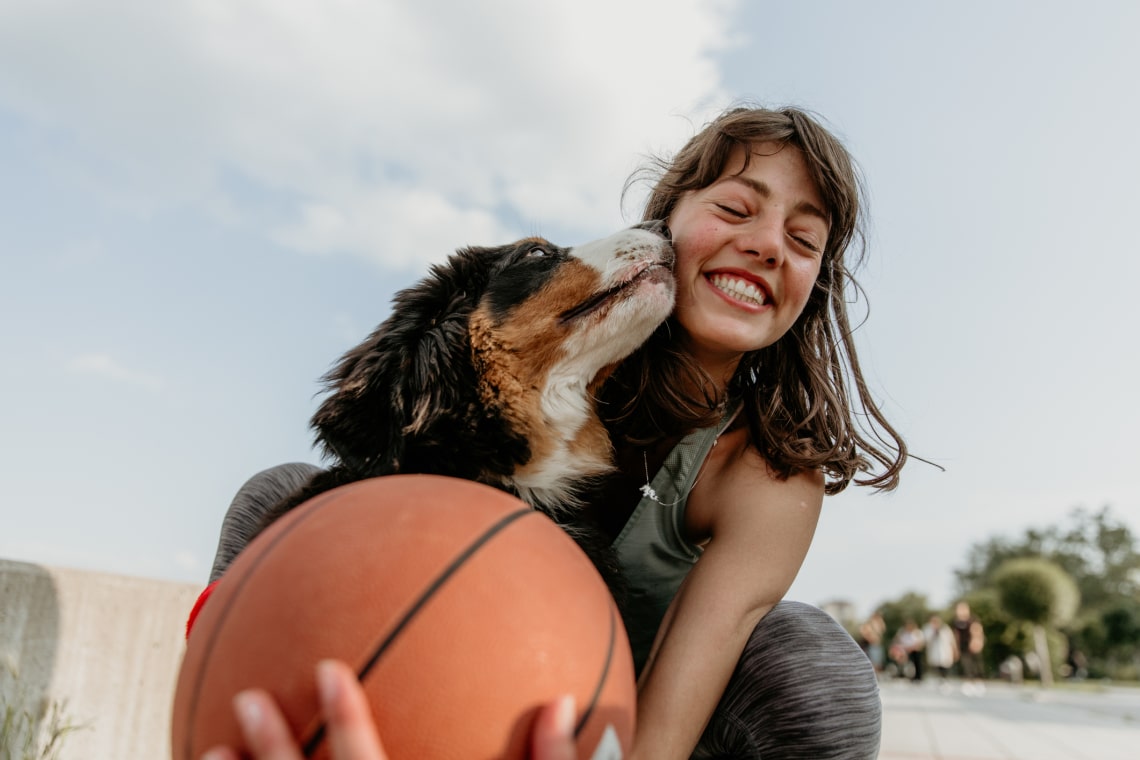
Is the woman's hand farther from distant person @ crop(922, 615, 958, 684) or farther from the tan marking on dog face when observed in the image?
distant person @ crop(922, 615, 958, 684)

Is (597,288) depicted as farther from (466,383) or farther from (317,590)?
(317,590)

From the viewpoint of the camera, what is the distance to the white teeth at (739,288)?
297 cm

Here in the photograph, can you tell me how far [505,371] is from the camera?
2631 millimetres

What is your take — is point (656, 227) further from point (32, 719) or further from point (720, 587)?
point (32, 719)

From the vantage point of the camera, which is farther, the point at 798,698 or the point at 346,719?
the point at 798,698

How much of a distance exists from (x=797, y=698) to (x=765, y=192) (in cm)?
169

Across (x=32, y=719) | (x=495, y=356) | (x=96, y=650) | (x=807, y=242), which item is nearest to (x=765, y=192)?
(x=807, y=242)

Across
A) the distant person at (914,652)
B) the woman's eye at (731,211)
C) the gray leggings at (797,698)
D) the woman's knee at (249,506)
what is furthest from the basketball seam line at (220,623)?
the distant person at (914,652)

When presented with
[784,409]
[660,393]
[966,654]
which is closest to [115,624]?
[660,393]

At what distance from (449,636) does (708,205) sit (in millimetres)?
2097

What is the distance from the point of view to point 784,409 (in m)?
3.20

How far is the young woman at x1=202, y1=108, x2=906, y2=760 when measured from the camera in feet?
8.43

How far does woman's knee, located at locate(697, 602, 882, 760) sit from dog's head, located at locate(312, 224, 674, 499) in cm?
83

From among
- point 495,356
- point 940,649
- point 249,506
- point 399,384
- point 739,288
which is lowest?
point 940,649
